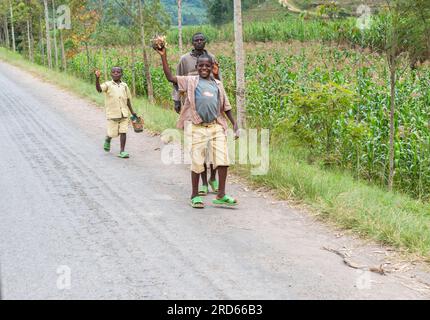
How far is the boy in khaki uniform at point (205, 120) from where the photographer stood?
6.63 meters

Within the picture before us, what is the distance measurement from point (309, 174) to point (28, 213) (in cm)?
365

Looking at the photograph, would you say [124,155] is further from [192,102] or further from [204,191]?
[192,102]

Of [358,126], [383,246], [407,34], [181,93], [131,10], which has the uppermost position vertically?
[131,10]

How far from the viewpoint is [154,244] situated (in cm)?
541

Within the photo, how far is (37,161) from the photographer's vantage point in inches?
366

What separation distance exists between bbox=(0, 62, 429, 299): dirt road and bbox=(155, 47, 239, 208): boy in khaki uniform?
39 centimetres

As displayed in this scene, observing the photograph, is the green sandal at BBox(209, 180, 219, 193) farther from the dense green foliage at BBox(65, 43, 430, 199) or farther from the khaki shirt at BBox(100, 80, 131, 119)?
the khaki shirt at BBox(100, 80, 131, 119)

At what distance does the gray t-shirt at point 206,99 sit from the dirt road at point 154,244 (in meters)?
1.13

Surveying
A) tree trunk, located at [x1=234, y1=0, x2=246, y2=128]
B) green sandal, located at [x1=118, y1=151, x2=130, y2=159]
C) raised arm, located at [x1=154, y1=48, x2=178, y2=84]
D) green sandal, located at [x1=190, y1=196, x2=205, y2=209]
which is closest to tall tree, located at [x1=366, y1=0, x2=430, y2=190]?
tree trunk, located at [x1=234, y1=0, x2=246, y2=128]

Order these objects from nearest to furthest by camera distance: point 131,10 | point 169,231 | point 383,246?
1. point 383,246
2. point 169,231
3. point 131,10

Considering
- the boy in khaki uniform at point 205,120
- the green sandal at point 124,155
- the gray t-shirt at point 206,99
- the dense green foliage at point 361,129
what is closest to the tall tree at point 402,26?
the dense green foliage at point 361,129

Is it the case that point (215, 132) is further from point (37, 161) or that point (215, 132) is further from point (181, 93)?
point (37, 161)

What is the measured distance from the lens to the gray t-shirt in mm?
6629
